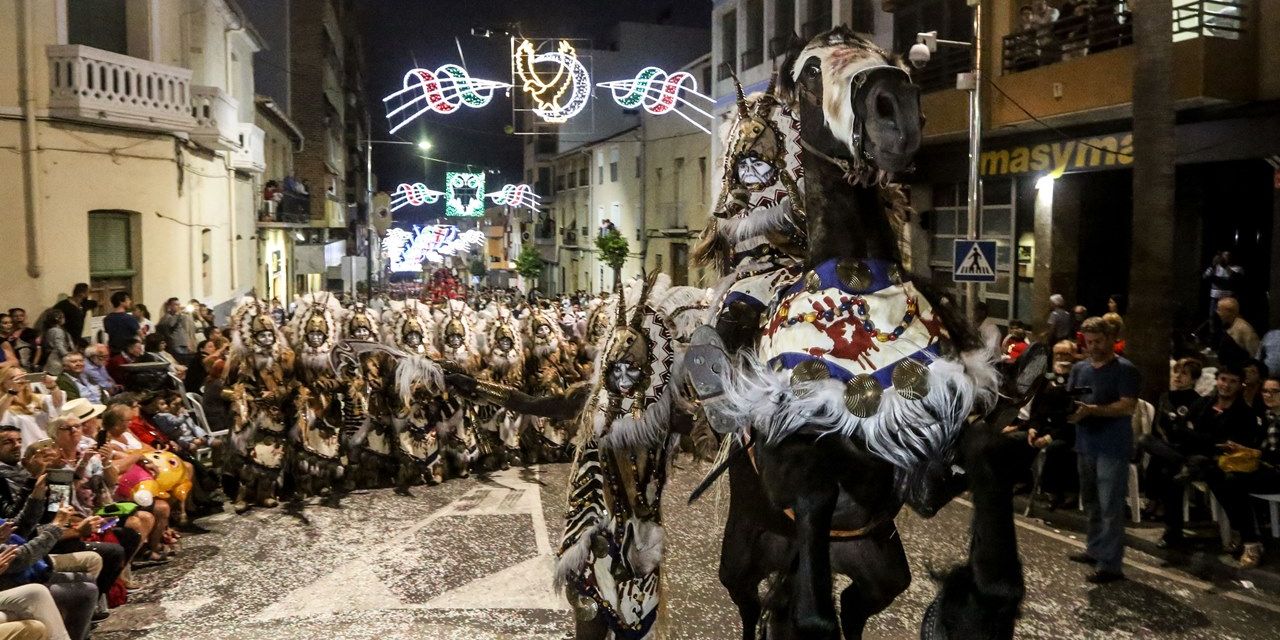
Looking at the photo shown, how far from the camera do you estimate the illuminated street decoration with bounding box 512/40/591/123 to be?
1931 centimetres

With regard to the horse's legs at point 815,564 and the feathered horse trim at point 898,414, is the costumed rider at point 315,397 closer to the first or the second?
the feathered horse trim at point 898,414

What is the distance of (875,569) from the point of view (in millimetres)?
3645

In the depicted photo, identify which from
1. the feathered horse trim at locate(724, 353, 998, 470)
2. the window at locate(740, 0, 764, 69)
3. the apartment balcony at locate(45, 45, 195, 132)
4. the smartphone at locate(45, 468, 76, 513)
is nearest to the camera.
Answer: the feathered horse trim at locate(724, 353, 998, 470)

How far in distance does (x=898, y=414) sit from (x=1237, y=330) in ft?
31.7

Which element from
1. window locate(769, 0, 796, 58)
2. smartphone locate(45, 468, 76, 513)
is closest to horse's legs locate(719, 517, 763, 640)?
smartphone locate(45, 468, 76, 513)

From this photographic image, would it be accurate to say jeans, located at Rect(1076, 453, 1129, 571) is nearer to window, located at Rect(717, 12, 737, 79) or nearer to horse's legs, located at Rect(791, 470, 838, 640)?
horse's legs, located at Rect(791, 470, 838, 640)

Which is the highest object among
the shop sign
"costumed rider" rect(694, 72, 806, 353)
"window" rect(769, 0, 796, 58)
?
"window" rect(769, 0, 796, 58)

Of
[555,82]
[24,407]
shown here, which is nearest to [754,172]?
[24,407]

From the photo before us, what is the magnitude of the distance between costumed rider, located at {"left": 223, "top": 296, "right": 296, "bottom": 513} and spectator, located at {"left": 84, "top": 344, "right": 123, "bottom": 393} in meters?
1.35

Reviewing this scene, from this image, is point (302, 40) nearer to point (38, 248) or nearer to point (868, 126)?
point (38, 248)

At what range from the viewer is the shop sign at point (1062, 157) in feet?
54.4

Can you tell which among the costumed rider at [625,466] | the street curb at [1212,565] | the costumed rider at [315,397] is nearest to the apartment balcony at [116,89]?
the costumed rider at [315,397]

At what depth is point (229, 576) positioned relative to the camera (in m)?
8.08

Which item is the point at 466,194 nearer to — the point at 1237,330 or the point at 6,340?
the point at 6,340
